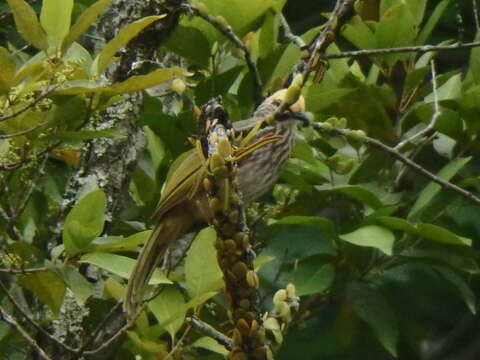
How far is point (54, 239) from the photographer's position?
3500mm

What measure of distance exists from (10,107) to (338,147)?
1050 mm

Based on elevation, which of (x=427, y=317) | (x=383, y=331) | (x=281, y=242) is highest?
(x=281, y=242)

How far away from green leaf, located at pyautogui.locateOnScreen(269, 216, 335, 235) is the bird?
0.41 ft

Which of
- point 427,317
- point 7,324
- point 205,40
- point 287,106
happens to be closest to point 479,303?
point 427,317

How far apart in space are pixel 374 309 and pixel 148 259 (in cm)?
81

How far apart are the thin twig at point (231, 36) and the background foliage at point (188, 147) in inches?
2.0

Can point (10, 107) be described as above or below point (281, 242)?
above

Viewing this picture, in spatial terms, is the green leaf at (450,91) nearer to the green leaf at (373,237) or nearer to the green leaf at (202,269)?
the green leaf at (373,237)

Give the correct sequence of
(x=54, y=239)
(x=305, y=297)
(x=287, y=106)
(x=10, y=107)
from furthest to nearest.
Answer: (x=305, y=297) → (x=54, y=239) → (x=10, y=107) → (x=287, y=106)

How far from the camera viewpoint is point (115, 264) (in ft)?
10.4

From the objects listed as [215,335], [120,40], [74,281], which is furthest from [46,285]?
[120,40]

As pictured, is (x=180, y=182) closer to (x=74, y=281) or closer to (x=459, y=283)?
(x=74, y=281)

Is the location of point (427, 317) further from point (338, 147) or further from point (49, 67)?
point (49, 67)

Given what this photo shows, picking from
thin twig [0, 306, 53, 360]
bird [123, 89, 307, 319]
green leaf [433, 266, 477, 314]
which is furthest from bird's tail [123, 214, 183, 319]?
green leaf [433, 266, 477, 314]
